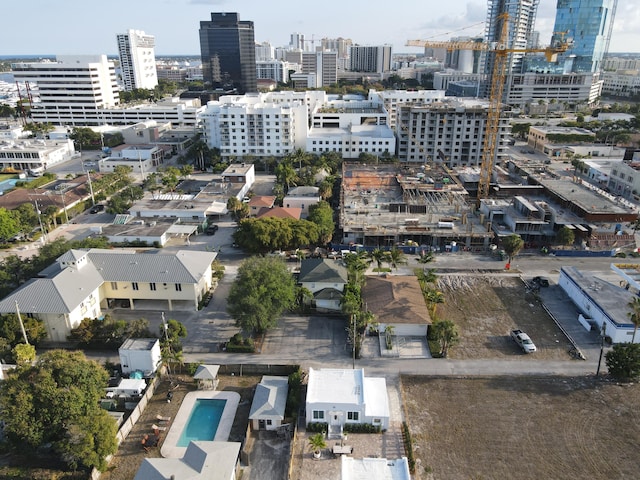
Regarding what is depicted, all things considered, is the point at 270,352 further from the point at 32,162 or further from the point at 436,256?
the point at 32,162

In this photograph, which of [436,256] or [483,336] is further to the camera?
[436,256]

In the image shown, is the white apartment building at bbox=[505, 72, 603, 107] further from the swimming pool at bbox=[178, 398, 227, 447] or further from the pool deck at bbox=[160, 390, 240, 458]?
the swimming pool at bbox=[178, 398, 227, 447]

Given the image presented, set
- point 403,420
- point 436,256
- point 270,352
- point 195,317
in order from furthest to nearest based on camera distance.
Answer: point 436,256, point 195,317, point 270,352, point 403,420

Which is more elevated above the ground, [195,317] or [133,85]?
[133,85]

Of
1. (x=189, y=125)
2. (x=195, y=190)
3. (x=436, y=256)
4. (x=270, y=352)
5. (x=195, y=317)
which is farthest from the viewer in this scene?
(x=189, y=125)

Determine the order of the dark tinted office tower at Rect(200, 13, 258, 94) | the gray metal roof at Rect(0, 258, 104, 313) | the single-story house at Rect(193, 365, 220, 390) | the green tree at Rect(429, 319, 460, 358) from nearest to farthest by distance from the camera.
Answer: the single-story house at Rect(193, 365, 220, 390)
the green tree at Rect(429, 319, 460, 358)
the gray metal roof at Rect(0, 258, 104, 313)
the dark tinted office tower at Rect(200, 13, 258, 94)

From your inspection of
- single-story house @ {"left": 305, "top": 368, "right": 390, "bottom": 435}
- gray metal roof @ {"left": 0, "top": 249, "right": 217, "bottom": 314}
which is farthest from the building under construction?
single-story house @ {"left": 305, "top": 368, "right": 390, "bottom": 435}

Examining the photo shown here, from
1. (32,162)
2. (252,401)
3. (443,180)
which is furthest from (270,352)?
(32,162)
